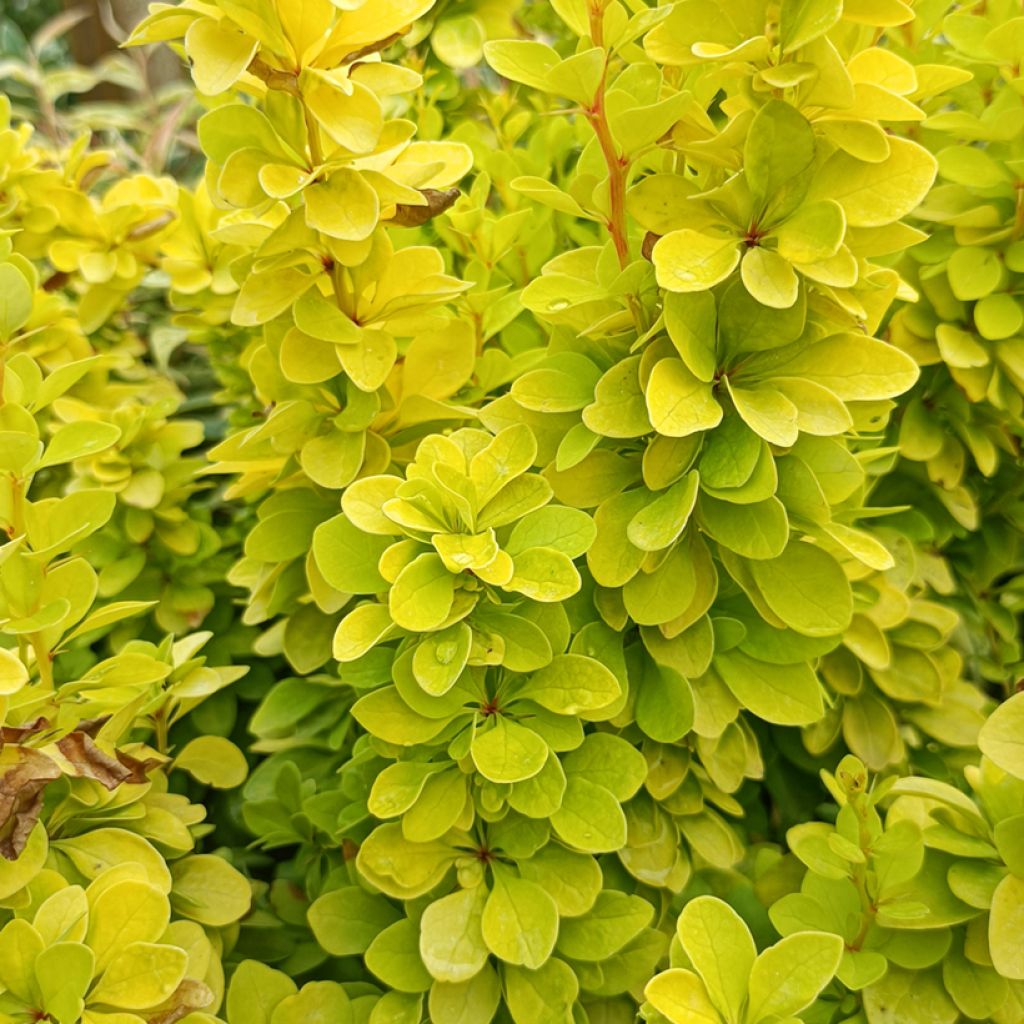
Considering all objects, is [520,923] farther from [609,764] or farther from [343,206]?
[343,206]

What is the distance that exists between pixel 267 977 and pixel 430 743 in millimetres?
211

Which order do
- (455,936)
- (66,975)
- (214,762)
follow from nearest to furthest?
(66,975)
(455,936)
(214,762)

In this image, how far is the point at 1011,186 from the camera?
96cm

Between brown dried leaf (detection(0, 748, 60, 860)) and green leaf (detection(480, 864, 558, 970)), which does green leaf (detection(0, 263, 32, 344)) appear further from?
green leaf (detection(480, 864, 558, 970))

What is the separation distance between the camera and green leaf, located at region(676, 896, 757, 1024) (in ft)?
1.97

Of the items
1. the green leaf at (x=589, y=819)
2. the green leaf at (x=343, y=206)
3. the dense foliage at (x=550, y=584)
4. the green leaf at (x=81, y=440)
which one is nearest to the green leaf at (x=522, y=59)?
the dense foliage at (x=550, y=584)

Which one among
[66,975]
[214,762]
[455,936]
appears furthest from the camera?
[214,762]

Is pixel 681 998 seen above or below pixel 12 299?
below

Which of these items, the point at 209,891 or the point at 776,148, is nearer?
the point at 776,148

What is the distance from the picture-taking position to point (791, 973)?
1.94 feet

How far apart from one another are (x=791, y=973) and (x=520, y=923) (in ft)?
0.55

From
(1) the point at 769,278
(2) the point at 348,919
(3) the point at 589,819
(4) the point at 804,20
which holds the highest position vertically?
(4) the point at 804,20

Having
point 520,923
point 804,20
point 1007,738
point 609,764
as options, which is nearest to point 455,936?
point 520,923

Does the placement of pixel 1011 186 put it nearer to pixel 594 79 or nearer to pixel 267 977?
pixel 594 79
